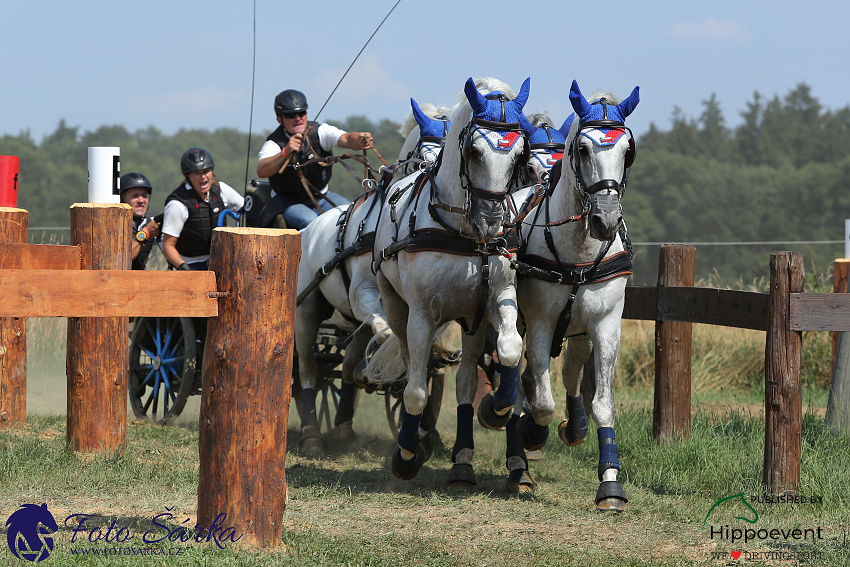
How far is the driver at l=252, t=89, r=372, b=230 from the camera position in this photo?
693 centimetres

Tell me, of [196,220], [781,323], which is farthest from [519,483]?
[196,220]

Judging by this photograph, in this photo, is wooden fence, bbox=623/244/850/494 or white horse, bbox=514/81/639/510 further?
wooden fence, bbox=623/244/850/494

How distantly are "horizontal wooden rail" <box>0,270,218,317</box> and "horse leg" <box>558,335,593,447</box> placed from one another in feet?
8.40

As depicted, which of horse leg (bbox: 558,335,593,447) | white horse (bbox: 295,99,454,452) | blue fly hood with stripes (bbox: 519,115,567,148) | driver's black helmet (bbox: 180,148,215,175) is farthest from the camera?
driver's black helmet (bbox: 180,148,215,175)

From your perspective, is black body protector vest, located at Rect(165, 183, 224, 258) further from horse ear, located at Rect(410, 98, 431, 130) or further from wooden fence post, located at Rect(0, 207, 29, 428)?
horse ear, located at Rect(410, 98, 431, 130)

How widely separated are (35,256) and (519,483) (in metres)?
3.20

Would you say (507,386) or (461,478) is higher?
(507,386)

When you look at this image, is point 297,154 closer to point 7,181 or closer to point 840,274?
point 7,181

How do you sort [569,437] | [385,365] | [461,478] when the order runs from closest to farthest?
[461,478], [569,437], [385,365]

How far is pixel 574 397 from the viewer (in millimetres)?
5336

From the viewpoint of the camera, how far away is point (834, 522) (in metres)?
4.20

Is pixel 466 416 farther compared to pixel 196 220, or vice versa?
pixel 196 220

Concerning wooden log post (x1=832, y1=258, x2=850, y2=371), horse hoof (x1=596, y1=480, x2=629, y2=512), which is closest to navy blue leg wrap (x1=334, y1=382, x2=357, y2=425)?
horse hoof (x1=596, y1=480, x2=629, y2=512)

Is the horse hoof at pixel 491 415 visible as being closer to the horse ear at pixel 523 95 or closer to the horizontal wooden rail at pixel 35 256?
the horse ear at pixel 523 95
